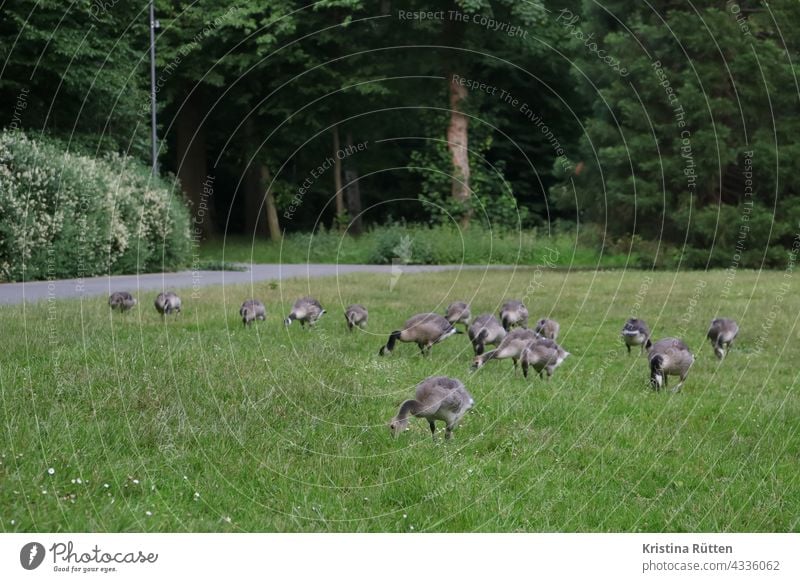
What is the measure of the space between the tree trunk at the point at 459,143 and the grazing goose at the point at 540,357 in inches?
1034

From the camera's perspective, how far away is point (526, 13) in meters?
31.9

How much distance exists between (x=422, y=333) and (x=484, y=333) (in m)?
0.75

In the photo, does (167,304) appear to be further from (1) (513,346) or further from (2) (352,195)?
(2) (352,195)

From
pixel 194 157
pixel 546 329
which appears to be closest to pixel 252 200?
pixel 194 157

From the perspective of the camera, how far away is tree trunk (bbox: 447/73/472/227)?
37.1 meters

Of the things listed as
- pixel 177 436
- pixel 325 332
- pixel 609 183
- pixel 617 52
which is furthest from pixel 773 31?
pixel 177 436

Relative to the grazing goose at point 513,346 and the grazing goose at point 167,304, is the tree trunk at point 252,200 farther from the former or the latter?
the grazing goose at point 513,346

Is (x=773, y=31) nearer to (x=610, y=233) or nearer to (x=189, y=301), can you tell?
(x=610, y=233)

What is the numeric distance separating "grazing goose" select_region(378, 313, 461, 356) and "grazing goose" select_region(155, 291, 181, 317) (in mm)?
4564

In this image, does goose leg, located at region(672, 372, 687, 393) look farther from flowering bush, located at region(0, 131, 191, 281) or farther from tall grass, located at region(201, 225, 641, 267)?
tall grass, located at region(201, 225, 641, 267)

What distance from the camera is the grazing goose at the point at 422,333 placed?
11375 mm

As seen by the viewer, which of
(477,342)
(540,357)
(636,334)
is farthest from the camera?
(636,334)

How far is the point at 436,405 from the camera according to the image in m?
7.20

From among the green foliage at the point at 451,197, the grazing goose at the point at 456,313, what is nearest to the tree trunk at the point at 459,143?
the green foliage at the point at 451,197
